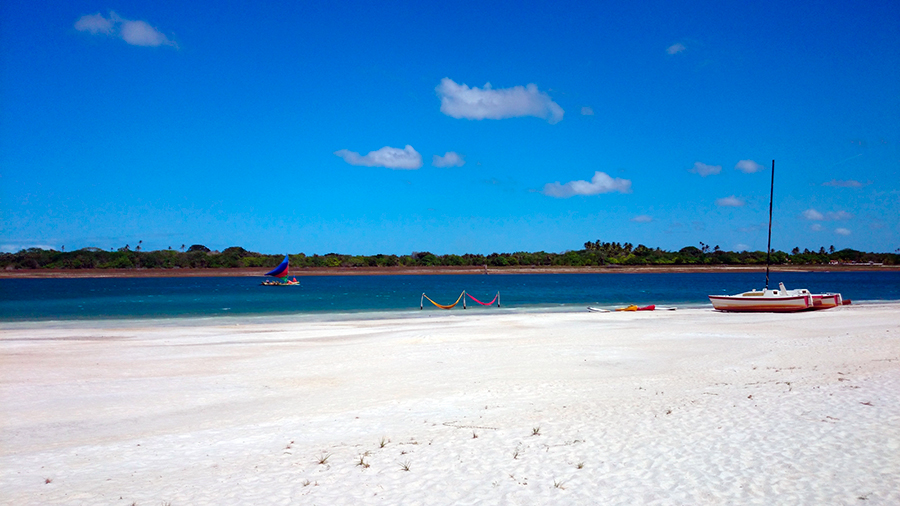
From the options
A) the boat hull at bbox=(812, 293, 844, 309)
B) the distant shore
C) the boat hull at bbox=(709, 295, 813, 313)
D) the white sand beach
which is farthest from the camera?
the distant shore

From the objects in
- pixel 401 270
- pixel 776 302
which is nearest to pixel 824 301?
pixel 776 302

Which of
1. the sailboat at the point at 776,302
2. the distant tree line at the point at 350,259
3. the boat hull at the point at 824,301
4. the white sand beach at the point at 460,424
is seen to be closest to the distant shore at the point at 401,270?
the distant tree line at the point at 350,259

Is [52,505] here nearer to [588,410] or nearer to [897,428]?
[588,410]

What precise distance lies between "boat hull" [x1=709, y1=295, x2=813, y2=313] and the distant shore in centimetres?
11383

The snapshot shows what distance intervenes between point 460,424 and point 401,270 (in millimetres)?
150804

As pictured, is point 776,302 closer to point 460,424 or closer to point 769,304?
point 769,304

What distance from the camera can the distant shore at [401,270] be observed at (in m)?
Result: 136

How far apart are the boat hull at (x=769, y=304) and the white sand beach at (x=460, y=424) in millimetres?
A: 13070

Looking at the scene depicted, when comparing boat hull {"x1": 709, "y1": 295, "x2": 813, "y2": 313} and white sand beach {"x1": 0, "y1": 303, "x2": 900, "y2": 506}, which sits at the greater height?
boat hull {"x1": 709, "y1": 295, "x2": 813, "y2": 313}

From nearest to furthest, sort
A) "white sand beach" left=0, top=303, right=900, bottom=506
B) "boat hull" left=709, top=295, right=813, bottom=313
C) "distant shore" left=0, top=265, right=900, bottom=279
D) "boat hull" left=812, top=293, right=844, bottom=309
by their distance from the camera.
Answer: "white sand beach" left=0, top=303, right=900, bottom=506 → "boat hull" left=709, top=295, right=813, bottom=313 → "boat hull" left=812, top=293, right=844, bottom=309 → "distant shore" left=0, top=265, right=900, bottom=279

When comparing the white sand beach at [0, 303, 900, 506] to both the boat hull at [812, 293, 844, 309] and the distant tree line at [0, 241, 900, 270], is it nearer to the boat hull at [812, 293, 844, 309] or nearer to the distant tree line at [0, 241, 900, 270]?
the boat hull at [812, 293, 844, 309]

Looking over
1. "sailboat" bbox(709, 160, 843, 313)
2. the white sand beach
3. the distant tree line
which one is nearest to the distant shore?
the distant tree line

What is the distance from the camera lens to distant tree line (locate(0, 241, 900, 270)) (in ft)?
487

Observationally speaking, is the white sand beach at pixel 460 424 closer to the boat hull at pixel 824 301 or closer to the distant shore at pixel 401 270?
the boat hull at pixel 824 301
